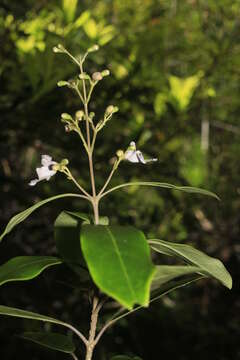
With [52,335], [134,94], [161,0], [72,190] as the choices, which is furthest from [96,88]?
[161,0]

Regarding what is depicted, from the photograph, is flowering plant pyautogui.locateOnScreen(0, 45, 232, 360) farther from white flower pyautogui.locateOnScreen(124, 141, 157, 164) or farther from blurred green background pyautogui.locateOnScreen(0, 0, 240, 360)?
blurred green background pyautogui.locateOnScreen(0, 0, 240, 360)

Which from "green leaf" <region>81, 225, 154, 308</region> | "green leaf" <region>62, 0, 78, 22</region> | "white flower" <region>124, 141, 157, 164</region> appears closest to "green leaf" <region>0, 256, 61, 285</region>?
"green leaf" <region>81, 225, 154, 308</region>

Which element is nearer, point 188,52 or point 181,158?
point 188,52

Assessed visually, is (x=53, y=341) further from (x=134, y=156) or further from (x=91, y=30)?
(x=91, y=30)

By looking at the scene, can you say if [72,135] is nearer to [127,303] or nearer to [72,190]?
[72,190]

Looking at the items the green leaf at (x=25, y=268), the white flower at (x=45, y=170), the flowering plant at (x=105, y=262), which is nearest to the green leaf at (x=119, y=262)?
the flowering plant at (x=105, y=262)
